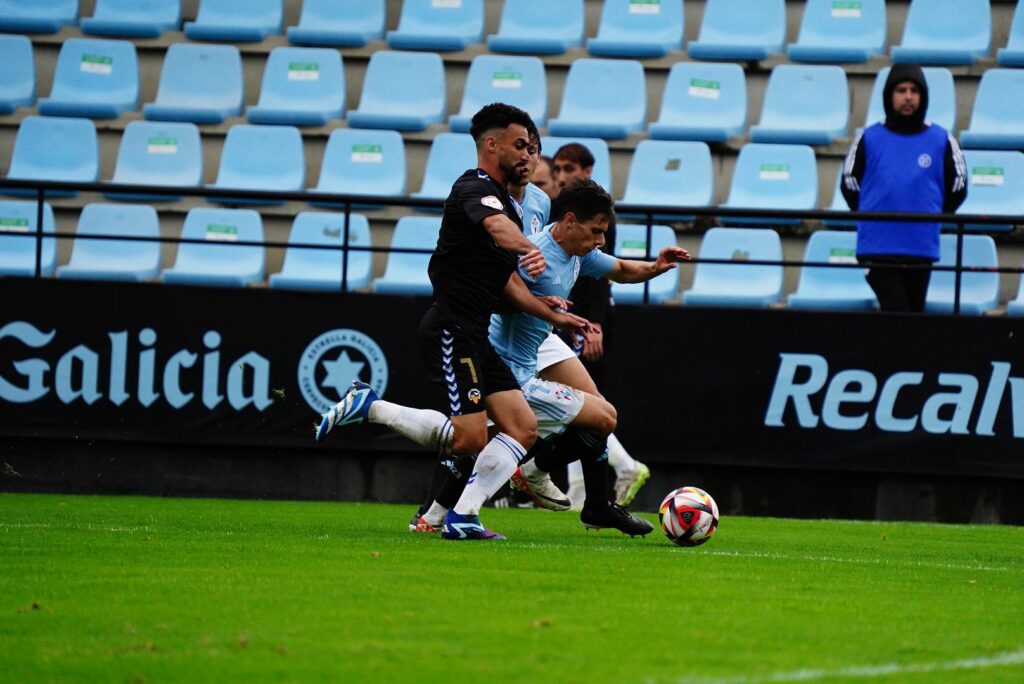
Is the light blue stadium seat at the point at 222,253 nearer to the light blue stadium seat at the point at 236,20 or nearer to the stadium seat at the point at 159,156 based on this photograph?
the stadium seat at the point at 159,156

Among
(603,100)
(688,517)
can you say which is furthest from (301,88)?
(688,517)

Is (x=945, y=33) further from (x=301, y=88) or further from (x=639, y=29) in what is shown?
(x=301, y=88)

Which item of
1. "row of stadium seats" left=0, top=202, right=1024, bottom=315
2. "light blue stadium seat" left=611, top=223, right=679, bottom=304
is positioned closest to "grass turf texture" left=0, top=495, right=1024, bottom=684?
"light blue stadium seat" left=611, top=223, right=679, bottom=304

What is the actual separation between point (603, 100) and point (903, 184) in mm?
3698

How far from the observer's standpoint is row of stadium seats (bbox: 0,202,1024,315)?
1240cm

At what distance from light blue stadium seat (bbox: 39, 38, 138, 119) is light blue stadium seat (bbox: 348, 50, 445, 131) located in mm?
2372

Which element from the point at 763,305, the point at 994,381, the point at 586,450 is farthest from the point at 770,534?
the point at 763,305

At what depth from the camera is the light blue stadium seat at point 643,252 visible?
40.6ft

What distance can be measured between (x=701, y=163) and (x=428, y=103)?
2815mm

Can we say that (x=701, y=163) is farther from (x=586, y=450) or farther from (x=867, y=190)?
(x=586, y=450)

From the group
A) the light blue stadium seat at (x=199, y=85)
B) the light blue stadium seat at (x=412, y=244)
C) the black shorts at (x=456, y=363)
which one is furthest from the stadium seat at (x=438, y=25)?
the black shorts at (x=456, y=363)

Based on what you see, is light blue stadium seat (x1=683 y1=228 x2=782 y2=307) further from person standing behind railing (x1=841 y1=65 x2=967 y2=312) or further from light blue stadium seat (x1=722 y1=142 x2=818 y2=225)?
person standing behind railing (x1=841 y1=65 x2=967 y2=312)

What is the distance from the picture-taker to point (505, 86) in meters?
14.8

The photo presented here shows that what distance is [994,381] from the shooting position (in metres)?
11.1
